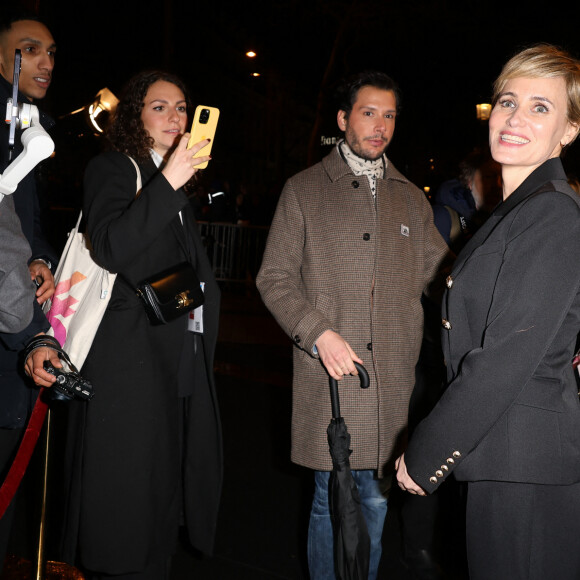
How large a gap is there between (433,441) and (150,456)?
1406mm

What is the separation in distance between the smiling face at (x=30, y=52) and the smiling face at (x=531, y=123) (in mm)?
2157

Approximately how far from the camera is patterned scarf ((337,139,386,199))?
331 cm

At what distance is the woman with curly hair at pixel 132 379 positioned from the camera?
8.71ft

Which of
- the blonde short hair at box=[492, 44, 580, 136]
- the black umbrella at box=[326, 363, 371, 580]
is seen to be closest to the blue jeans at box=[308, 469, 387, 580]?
the black umbrella at box=[326, 363, 371, 580]

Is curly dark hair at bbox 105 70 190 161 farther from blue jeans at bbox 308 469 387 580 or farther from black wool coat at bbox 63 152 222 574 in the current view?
blue jeans at bbox 308 469 387 580

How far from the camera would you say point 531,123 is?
210 centimetres

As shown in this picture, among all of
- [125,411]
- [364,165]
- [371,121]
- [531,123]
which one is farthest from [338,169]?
[125,411]

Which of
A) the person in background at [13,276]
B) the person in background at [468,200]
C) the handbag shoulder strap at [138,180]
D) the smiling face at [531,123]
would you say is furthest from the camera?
the person in background at [468,200]

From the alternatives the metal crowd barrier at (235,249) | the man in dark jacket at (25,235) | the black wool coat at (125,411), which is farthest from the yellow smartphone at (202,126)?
the metal crowd barrier at (235,249)

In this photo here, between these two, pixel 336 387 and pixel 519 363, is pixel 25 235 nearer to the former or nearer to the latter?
pixel 336 387

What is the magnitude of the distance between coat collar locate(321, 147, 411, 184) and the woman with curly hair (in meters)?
0.78

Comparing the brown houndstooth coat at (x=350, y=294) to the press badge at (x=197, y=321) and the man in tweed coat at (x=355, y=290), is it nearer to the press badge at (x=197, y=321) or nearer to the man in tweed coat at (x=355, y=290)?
the man in tweed coat at (x=355, y=290)

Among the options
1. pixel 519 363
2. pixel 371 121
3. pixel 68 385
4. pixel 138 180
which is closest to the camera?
pixel 519 363

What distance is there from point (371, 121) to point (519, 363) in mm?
1711
